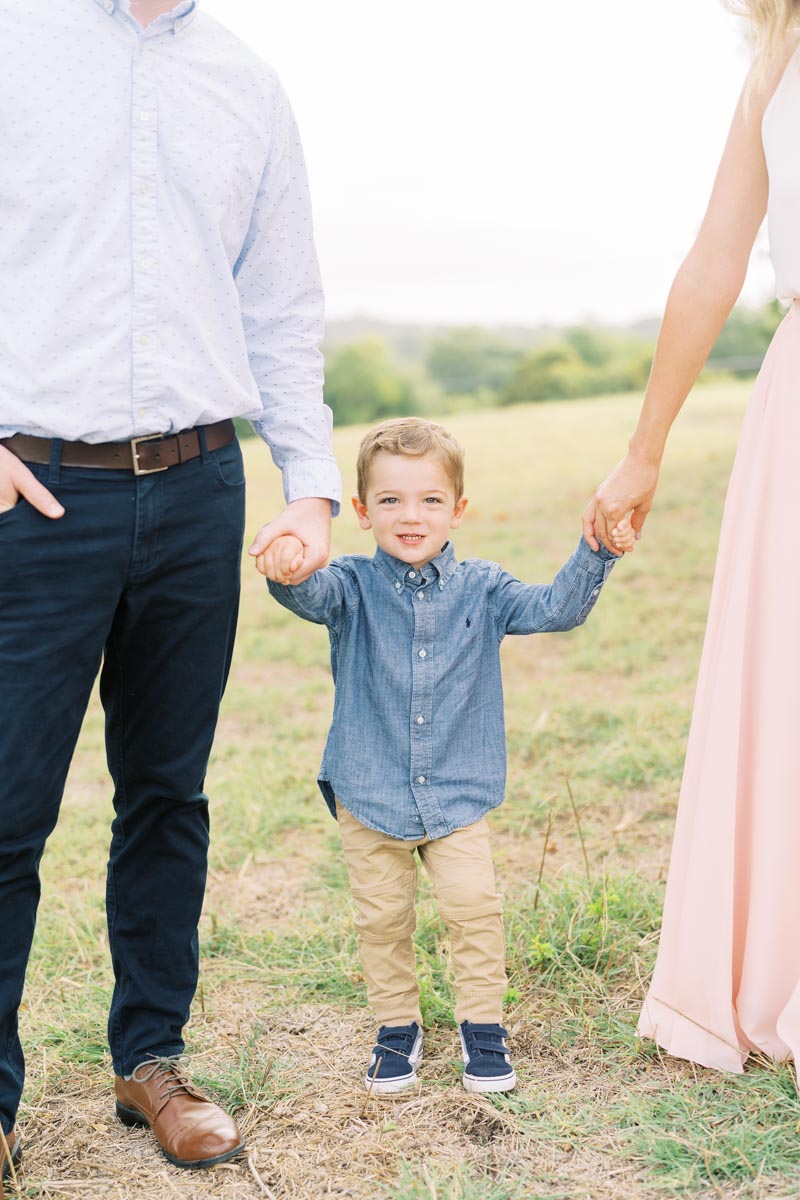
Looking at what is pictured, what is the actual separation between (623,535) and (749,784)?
62 centimetres

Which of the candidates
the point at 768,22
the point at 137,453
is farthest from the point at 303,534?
the point at 768,22

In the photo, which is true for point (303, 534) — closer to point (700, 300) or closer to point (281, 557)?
point (281, 557)

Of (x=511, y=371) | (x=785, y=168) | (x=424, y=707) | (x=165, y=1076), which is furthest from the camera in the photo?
(x=511, y=371)

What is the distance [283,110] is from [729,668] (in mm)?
1496

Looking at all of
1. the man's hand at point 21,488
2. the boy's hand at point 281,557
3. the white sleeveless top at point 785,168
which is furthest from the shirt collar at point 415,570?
the white sleeveless top at point 785,168

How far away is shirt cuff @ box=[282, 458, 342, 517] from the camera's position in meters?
2.64

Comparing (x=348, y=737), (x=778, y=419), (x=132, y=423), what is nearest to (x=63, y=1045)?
(x=348, y=737)

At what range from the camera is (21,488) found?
2.27 m

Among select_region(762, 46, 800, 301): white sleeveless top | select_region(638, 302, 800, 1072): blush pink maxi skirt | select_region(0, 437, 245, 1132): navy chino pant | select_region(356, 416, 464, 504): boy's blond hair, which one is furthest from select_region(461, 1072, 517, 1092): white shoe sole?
select_region(762, 46, 800, 301): white sleeveless top

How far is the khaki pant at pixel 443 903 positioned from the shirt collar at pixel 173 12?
5.43 feet

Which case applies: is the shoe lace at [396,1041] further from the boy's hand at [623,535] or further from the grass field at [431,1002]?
the boy's hand at [623,535]

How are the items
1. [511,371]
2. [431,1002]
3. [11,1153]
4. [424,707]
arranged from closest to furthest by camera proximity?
[11,1153], [424,707], [431,1002], [511,371]

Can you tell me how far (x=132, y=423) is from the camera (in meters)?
2.31

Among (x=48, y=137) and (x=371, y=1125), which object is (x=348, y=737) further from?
(x=48, y=137)
